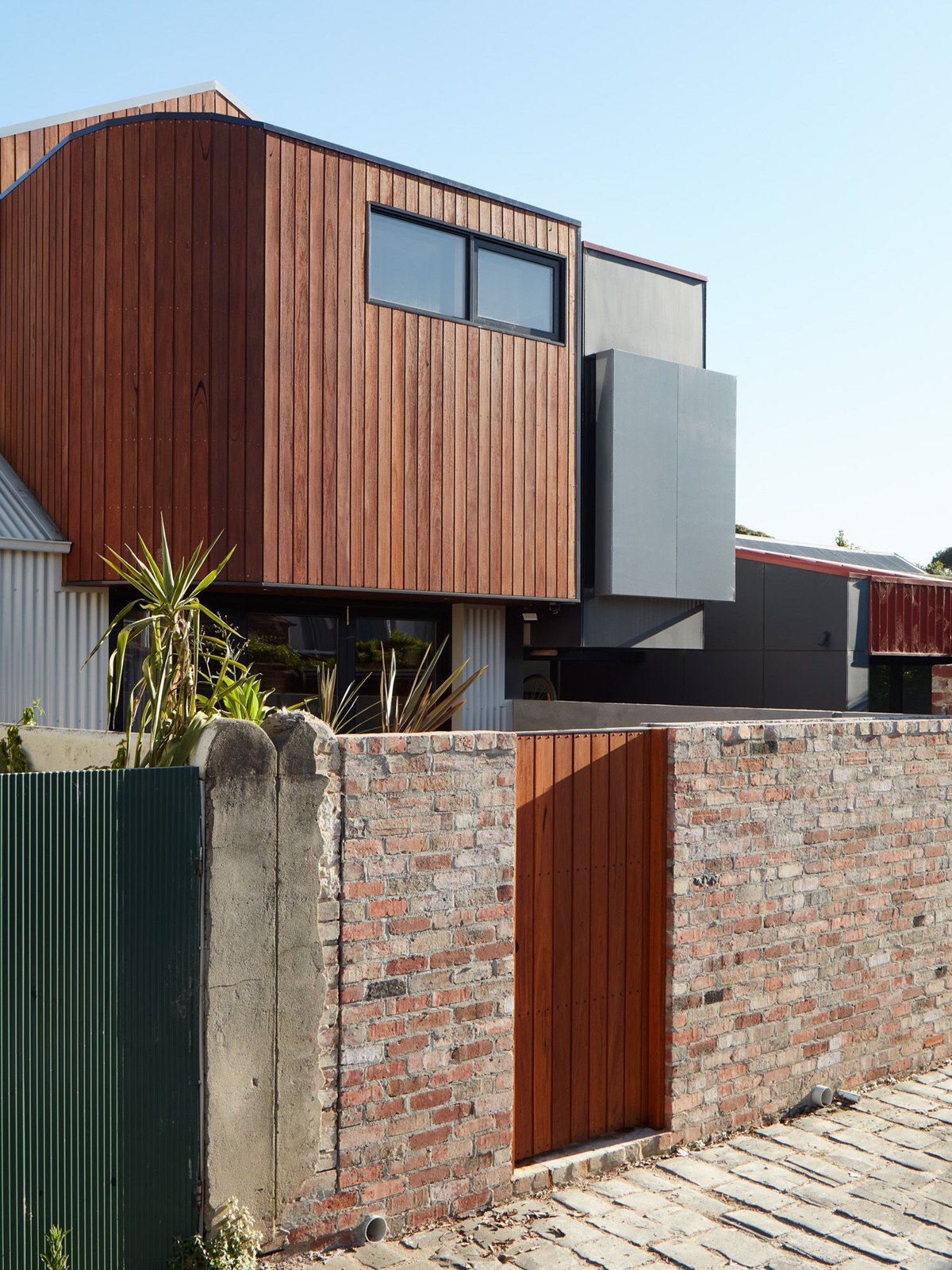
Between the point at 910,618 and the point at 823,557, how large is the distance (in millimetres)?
3414

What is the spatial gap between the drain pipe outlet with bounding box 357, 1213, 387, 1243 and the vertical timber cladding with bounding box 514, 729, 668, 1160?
973 millimetres

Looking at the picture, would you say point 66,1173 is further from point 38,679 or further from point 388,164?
point 388,164

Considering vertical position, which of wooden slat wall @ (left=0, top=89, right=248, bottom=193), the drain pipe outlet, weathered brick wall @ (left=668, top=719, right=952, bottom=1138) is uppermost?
wooden slat wall @ (left=0, top=89, right=248, bottom=193)

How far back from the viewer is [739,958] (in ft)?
22.8

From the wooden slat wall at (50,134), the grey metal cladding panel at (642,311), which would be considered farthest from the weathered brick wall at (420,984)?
the wooden slat wall at (50,134)

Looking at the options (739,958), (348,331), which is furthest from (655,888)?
(348,331)

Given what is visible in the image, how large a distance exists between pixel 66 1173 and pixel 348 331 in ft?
25.5

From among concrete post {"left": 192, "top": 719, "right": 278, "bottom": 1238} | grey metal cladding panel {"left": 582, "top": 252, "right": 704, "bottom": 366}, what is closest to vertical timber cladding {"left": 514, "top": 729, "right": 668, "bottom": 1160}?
concrete post {"left": 192, "top": 719, "right": 278, "bottom": 1238}

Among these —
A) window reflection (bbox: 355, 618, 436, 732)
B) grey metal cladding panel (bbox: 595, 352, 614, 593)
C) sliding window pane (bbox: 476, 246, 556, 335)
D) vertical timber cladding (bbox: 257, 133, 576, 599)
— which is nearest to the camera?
vertical timber cladding (bbox: 257, 133, 576, 599)

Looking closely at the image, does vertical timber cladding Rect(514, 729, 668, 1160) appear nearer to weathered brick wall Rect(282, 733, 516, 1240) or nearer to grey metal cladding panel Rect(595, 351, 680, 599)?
weathered brick wall Rect(282, 733, 516, 1240)

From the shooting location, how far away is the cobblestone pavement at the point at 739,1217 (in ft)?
17.1

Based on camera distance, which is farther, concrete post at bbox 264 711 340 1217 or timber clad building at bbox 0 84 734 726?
timber clad building at bbox 0 84 734 726

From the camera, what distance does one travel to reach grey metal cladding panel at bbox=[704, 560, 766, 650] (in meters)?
15.5

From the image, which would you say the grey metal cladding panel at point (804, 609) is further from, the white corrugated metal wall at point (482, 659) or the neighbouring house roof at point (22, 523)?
the neighbouring house roof at point (22, 523)
